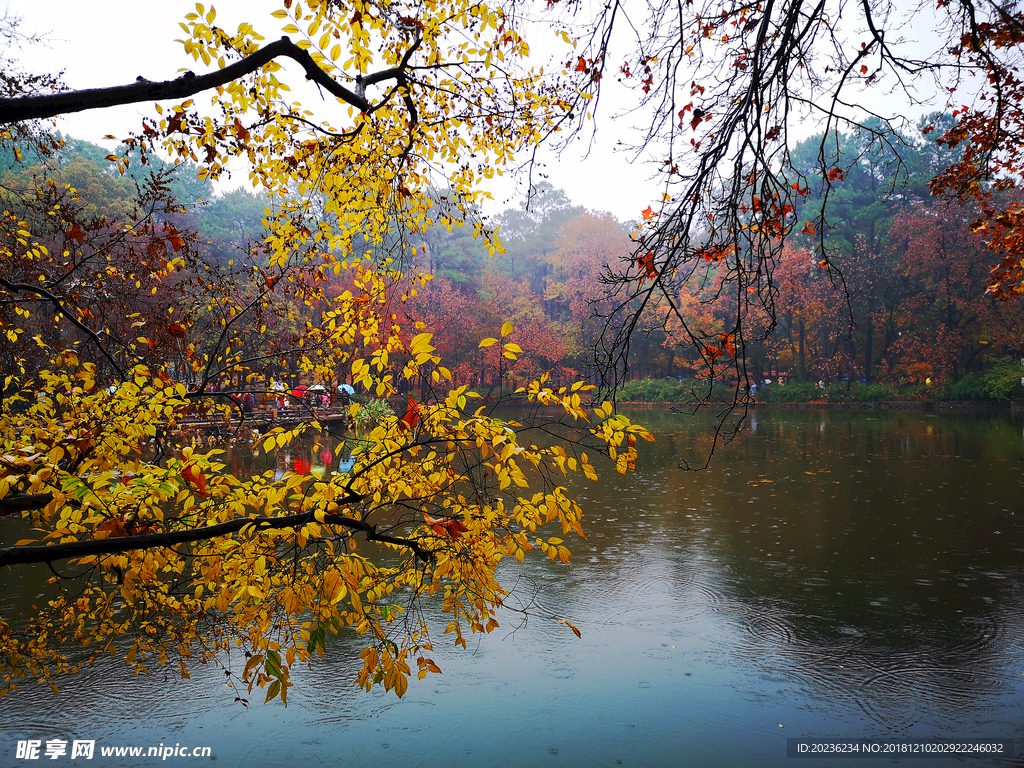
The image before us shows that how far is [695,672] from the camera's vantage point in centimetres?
489

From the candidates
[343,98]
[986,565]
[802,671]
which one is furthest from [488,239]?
[986,565]

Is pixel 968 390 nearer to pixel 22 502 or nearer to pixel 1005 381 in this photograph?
pixel 1005 381

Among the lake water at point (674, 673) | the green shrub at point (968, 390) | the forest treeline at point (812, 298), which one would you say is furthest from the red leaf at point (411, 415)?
the green shrub at point (968, 390)

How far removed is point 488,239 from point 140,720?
3955 mm

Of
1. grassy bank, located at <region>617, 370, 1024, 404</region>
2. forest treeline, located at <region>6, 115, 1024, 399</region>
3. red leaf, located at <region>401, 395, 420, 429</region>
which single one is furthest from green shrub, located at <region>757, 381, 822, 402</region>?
red leaf, located at <region>401, 395, 420, 429</region>

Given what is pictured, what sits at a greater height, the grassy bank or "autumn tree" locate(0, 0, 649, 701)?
"autumn tree" locate(0, 0, 649, 701)

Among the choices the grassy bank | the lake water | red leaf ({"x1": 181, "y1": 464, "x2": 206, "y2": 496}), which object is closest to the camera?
red leaf ({"x1": 181, "y1": 464, "x2": 206, "y2": 496})

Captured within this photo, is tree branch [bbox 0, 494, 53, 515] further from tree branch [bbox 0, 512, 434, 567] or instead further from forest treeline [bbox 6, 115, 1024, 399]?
forest treeline [bbox 6, 115, 1024, 399]

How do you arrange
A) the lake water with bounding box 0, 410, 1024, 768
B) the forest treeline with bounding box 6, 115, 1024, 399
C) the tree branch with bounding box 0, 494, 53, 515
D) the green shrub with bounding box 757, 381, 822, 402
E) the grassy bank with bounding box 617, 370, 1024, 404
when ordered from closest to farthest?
the tree branch with bounding box 0, 494, 53, 515 < the lake water with bounding box 0, 410, 1024, 768 < the grassy bank with bounding box 617, 370, 1024, 404 < the forest treeline with bounding box 6, 115, 1024, 399 < the green shrub with bounding box 757, 381, 822, 402

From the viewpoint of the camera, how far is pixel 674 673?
4.88 meters

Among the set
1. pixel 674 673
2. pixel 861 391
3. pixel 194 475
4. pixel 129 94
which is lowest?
pixel 674 673

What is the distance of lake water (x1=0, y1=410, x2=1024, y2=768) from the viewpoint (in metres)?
4.05

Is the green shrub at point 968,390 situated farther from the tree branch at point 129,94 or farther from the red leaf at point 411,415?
the tree branch at point 129,94

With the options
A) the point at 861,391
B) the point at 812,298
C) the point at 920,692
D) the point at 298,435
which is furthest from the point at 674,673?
the point at 812,298
